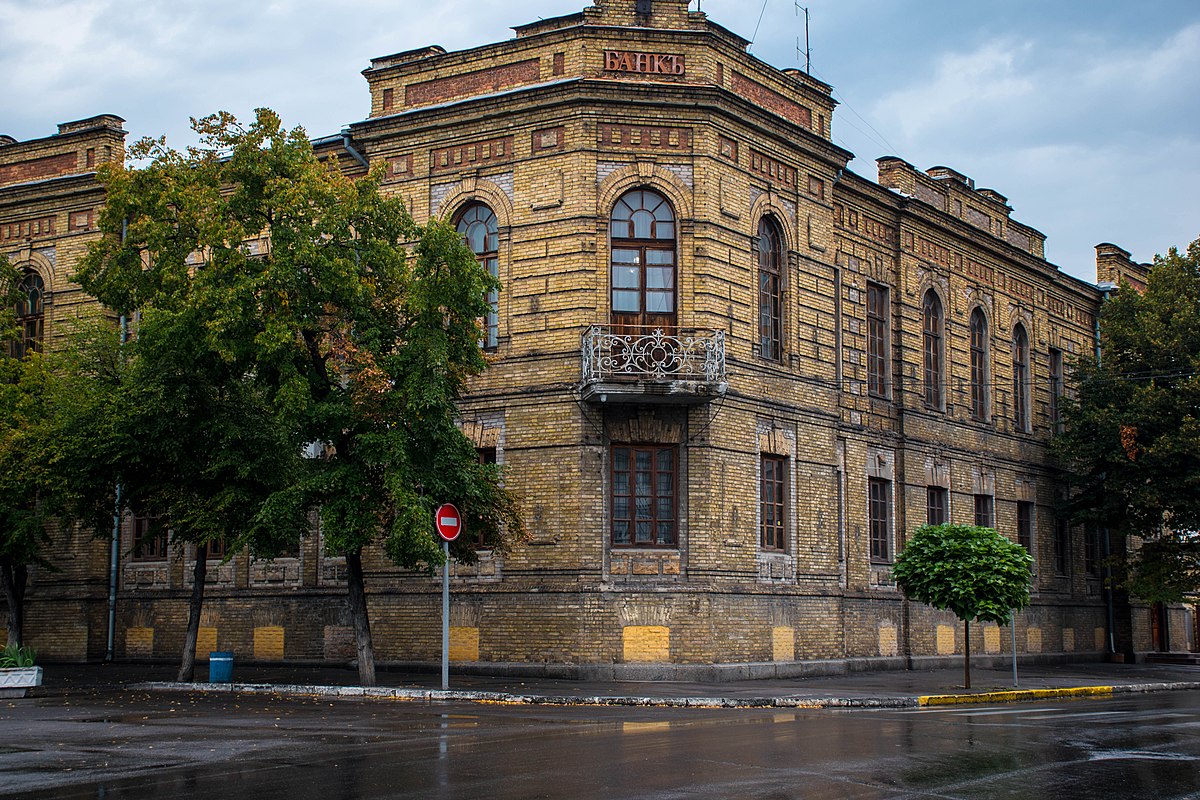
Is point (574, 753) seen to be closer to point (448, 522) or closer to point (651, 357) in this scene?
point (448, 522)

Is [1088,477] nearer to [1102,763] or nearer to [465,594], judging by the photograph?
[465,594]

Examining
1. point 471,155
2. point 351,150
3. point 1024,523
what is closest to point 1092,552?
point 1024,523

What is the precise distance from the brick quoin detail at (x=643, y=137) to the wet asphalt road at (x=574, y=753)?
11.5m

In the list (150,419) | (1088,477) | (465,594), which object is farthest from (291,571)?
(1088,477)

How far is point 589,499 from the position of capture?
23641mm

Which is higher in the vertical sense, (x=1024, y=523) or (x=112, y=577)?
(x=1024, y=523)

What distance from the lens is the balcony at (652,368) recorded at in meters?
22.9

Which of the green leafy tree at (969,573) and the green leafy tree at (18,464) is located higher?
the green leafy tree at (18,464)

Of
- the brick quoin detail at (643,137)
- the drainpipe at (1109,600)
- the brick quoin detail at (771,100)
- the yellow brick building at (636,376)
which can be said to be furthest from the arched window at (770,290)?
the drainpipe at (1109,600)

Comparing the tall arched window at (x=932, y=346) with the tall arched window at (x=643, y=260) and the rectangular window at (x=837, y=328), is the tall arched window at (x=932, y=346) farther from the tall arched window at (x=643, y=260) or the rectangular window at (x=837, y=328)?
the tall arched window at (x=643, y=260)

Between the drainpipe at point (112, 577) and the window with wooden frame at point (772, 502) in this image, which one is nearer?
the window with wooden frame at point (772, 502)

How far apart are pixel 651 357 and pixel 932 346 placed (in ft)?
42.3

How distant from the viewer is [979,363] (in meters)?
35.4

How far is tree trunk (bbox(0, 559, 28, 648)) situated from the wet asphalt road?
9541 mm
